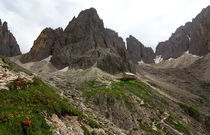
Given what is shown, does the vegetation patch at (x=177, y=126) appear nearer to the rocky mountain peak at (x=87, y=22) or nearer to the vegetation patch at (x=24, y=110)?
the vegetation patch at (x=24, y=110)

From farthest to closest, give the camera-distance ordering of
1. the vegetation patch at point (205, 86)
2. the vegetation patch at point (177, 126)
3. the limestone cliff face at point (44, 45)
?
the limestone cliff face at point (44, 45) < the vegetation patch at point (205, 86) < the vegetation patch at point (177, 126)

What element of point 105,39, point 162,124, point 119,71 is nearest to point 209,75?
point 119,71

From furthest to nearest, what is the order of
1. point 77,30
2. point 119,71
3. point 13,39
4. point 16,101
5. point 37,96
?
point 13,39, point 77,30, point 119,71, point 37,96, point 16,101

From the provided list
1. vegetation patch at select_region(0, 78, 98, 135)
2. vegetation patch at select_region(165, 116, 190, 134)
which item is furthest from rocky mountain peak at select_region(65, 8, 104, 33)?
vegetation patch at select_region(0, 78, 98, 135)

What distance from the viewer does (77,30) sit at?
136750 mm

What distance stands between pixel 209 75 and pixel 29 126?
146 metres

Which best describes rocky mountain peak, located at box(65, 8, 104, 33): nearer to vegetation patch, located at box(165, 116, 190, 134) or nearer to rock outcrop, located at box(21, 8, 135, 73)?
rock outcrop, located at box(21, 8, 135, 73)

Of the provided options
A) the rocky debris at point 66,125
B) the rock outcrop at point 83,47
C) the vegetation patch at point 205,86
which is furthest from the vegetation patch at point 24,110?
the vegetation patch at point 205,86

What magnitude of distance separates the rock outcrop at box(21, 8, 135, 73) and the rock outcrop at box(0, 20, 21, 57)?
36.3 m

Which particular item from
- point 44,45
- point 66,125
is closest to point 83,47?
point 44,45

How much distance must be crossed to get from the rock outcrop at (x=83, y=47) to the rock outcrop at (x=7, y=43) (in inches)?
1430

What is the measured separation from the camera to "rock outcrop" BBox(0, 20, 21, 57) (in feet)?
551

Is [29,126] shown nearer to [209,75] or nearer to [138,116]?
[138,116]

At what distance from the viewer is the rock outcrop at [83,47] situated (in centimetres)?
8839
